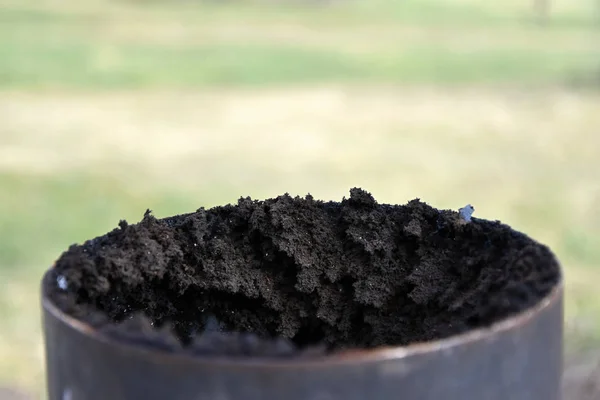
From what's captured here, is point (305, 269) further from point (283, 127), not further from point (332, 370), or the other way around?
point (283, 127)

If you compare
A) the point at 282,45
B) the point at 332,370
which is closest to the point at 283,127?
the point at 282,45

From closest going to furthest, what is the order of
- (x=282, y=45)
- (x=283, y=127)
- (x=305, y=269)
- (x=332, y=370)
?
(x=332, y=370), (x=305, y=269), (x=283, y=127), (x=282, y=45)

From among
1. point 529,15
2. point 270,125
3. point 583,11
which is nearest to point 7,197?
point 270,125

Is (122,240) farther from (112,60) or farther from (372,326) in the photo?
(112,60)

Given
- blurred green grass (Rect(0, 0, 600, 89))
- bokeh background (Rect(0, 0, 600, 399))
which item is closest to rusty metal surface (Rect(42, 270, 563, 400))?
bokeh background (Rect(0, 0, 600, 399))

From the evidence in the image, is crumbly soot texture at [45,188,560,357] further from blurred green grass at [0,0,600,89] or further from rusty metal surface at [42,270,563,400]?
blurred green grass at [0,0,600,89]

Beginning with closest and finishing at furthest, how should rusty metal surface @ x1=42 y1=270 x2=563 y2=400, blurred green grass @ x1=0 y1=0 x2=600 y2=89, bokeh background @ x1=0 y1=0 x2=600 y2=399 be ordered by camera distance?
rusty metal surface @ x1=42 y1=270 x2=563 y2=400 < bokeh background @ x1=0 y1=0 x2=600 y2=399 < blurred green grass @ x1=0 y1=0 x2=600 y2=89

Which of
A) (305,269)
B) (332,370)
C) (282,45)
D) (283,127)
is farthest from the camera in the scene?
(282,45)
